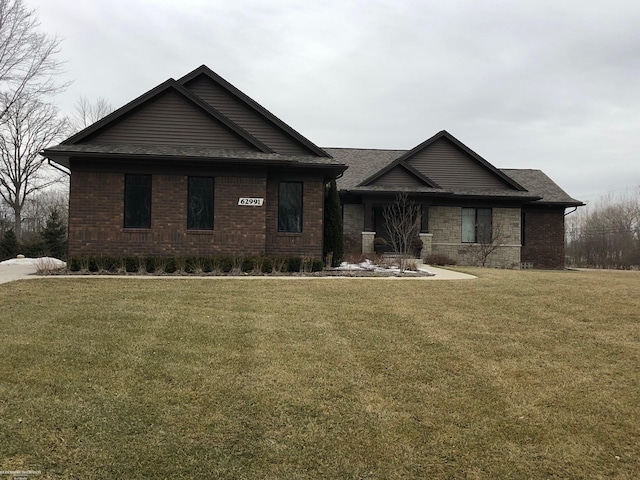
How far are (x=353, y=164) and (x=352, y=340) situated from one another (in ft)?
65.7

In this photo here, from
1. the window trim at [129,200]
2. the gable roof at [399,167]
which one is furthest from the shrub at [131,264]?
the gable roof at [399,167]

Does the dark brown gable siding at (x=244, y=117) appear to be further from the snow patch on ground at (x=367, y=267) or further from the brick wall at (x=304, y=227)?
the snow patch on ground at (x=367, y=267)

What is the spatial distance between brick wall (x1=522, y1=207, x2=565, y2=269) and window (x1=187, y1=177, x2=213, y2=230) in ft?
56.2

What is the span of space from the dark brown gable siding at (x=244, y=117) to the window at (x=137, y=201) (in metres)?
3.95

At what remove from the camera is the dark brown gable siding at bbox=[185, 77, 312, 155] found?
58.2ft

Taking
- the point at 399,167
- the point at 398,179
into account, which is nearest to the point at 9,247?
the point at 398,179

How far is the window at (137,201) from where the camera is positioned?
15836 mm

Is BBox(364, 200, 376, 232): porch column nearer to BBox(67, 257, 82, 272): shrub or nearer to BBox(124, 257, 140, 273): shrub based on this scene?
BBox(124, 257, 140, 273): shrub

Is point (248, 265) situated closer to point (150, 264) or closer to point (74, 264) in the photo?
Result: point (150, 264)

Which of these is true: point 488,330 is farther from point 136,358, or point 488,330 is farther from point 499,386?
point 136,358

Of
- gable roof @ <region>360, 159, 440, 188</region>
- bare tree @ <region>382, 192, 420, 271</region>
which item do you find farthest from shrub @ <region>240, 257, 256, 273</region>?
gable roof @ <region>360, 159, 440, 188</region>

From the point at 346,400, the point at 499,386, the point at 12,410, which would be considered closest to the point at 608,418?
the point at 499,386

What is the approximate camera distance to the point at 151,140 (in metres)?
16.3

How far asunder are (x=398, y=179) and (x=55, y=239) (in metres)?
19.9
